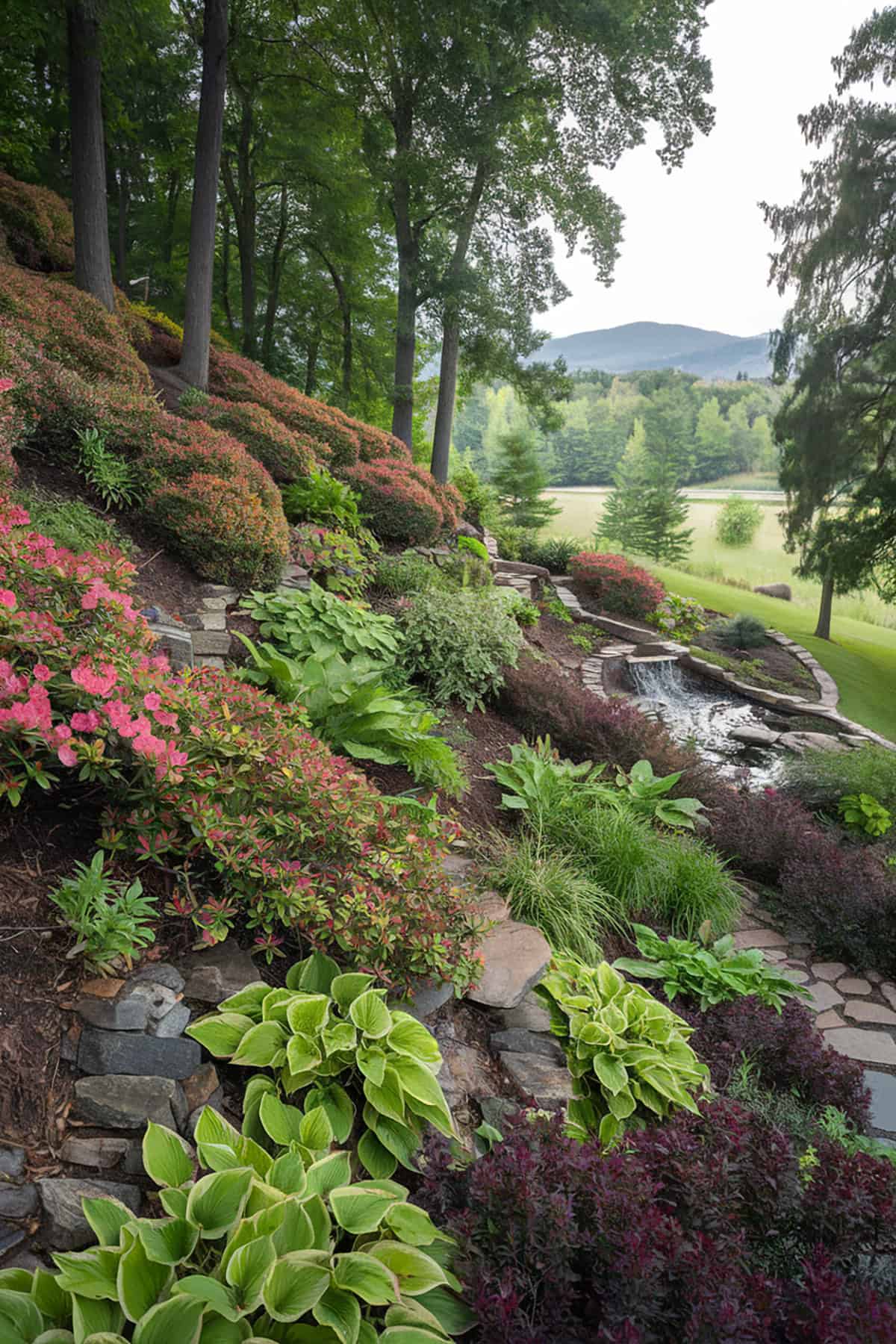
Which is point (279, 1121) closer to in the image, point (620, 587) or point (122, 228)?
point (620, 587)

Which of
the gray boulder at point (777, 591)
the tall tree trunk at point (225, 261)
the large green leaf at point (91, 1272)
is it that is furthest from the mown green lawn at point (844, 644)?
the tall tree trunk at point (225, 261)

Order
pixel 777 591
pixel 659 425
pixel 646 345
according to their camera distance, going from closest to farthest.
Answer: pixel 777 591, pixel 659 425, pixel 646 345

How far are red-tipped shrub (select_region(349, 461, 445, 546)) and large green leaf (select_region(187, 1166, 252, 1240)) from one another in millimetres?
6872

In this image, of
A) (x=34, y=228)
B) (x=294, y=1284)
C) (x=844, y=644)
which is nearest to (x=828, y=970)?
(x=294, y=1284)

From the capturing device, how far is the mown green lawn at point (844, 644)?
1038 centimetres

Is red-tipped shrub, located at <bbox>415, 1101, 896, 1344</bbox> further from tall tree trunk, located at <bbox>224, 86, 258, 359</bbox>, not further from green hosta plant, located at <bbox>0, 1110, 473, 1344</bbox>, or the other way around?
tall tree trunk, located at <bbox>224, 86, 258, 359</bbox>

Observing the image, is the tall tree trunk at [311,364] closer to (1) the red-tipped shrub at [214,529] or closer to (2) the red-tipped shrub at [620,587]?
(2) the red-tipped shrub at [620,587]

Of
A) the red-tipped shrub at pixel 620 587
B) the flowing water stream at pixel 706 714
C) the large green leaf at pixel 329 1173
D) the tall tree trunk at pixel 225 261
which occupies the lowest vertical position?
the flowing water stream at pixel 706 714

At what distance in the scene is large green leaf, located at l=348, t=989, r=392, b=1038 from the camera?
76.8 inches

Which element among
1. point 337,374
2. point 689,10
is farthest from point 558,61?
point 337,374

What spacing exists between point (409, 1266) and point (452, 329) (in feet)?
40.7

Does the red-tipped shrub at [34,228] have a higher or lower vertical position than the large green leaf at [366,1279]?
higher

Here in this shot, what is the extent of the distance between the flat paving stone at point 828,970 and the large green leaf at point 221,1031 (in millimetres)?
3318

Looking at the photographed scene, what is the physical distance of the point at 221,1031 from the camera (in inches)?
75.5
